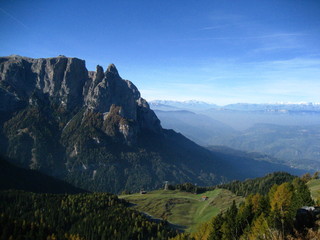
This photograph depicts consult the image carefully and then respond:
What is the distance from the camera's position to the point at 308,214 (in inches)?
2013

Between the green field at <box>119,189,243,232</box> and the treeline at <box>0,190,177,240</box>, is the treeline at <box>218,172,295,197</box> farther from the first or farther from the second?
Answer: the treeline at <box>0,190,177,240</box>

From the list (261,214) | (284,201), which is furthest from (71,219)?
(284,201)

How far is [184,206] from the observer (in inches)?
6614

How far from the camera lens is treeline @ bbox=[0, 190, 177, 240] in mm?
102488

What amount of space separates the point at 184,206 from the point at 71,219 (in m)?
75.5

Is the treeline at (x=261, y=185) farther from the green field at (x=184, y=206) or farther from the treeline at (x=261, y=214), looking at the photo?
the treeline at (x=261, y=214)

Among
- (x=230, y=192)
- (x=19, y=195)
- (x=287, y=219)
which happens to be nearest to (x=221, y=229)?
(x=287, y=219)

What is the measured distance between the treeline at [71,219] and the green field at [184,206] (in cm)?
1613

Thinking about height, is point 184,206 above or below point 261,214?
below

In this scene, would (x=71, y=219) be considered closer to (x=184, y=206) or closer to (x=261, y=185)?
(x=184, y=206)

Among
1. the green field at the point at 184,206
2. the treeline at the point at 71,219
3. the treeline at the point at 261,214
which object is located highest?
the treeline at the point at 261,214

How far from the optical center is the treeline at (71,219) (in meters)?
102

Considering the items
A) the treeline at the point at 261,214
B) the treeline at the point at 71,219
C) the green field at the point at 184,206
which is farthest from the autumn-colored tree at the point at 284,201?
the green field at the point at 184,206

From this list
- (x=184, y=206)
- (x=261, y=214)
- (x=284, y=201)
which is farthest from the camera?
(x=184, y=206)
